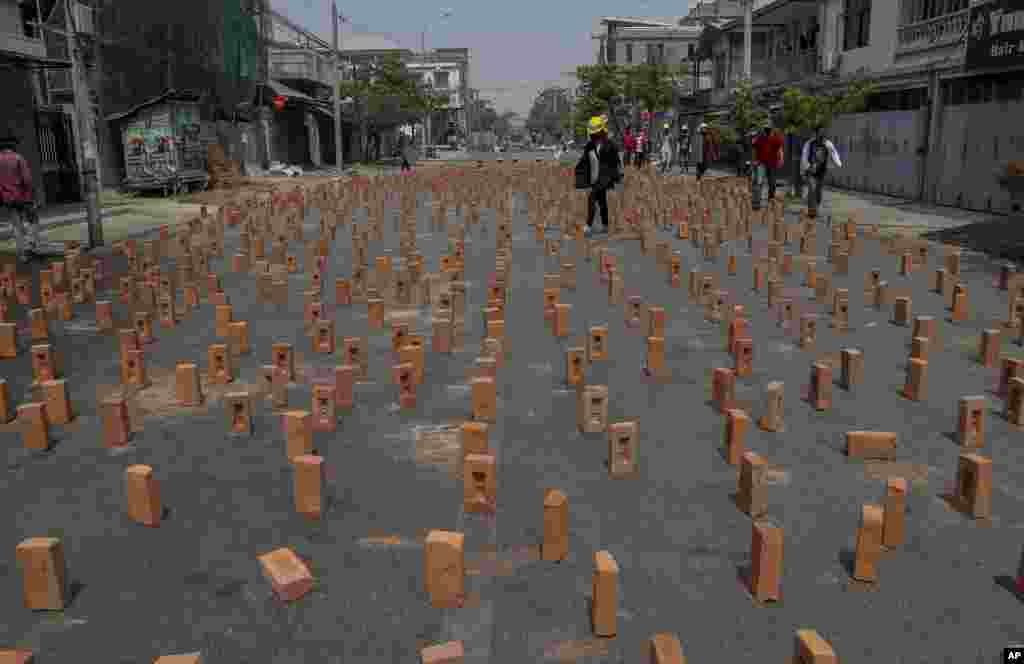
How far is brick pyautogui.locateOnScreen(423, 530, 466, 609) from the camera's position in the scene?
3.33 meters

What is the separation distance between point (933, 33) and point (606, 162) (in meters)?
12.0

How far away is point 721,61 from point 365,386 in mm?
43597

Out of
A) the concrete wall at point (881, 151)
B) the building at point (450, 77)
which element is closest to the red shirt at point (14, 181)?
the concrete wall at point (881, 151)

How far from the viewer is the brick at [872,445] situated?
477 centimetres

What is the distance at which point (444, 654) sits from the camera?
2.82 meters

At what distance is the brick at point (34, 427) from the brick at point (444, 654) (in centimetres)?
320

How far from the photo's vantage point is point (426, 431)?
206 inches

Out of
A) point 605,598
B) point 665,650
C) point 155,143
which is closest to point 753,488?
point 605,598

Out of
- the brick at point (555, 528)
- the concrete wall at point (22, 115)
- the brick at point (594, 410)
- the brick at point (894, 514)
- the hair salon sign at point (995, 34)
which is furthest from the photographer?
the concrete wall at point (22, 115)

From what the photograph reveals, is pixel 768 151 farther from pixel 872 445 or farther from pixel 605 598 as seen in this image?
pixel 605 598

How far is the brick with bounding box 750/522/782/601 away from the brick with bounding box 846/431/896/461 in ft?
5.30

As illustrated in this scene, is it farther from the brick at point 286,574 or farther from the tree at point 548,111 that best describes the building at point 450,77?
the brick at point 286,574

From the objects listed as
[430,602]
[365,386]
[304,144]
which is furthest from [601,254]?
[304,144]

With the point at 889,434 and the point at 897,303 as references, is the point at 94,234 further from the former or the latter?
the point at 889,434
